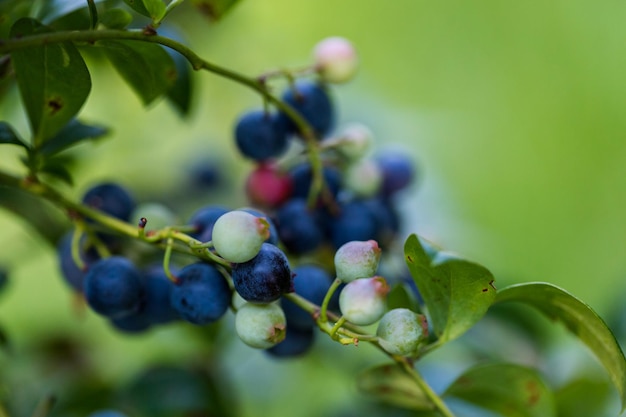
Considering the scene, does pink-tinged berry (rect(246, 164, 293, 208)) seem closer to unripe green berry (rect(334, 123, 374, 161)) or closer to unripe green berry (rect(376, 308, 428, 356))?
unripe green berry (rect(334, 123, 374, 161))

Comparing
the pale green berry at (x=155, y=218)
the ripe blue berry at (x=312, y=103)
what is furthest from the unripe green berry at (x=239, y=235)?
the ripe blue berry at (x=312, y=103)

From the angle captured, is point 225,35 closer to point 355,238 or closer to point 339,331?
point 355,238

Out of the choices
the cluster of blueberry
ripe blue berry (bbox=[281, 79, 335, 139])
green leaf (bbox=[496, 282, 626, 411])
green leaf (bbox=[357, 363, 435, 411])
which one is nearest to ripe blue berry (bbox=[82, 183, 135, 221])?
the cluster of blueberry

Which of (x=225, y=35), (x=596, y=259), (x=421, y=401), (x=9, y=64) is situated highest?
(x=9, y=64)

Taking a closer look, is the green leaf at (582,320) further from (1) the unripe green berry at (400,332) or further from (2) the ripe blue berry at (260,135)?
(2) the ripe blue berry at (260,135)

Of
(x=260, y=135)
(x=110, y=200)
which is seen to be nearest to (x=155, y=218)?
(x=110, y=200)

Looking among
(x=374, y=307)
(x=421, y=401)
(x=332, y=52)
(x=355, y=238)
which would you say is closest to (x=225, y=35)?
(x=332, y=52)
